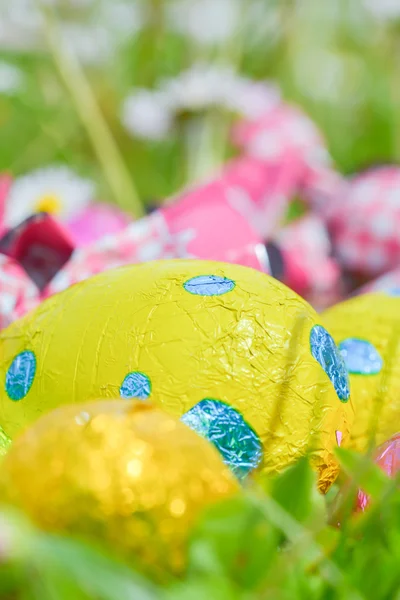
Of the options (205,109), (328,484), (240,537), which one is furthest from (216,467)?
(205,109)

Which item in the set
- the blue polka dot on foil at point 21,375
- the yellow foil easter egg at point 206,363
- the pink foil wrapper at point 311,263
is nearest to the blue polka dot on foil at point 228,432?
the yellow foil easter egg at point 206,363

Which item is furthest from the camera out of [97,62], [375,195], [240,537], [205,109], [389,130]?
[389,130]

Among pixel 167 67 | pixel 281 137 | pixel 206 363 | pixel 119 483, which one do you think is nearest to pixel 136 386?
pixel 206 363

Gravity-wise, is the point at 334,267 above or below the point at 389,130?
above

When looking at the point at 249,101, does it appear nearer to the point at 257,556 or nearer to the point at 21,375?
the point at 21,375

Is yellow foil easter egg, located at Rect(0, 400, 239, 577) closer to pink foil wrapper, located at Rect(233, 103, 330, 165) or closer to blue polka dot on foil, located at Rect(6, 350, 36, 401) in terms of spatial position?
blue polka dot on foil, located at Rect(6, 350, 36, 401)

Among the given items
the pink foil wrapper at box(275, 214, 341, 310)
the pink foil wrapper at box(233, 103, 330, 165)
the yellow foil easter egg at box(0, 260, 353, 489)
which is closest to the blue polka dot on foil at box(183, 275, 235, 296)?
the yellow foil easter egg at box(0, 260, 353, 489)

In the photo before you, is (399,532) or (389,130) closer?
(399,532)

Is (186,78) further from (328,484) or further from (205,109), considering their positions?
(328,484)
